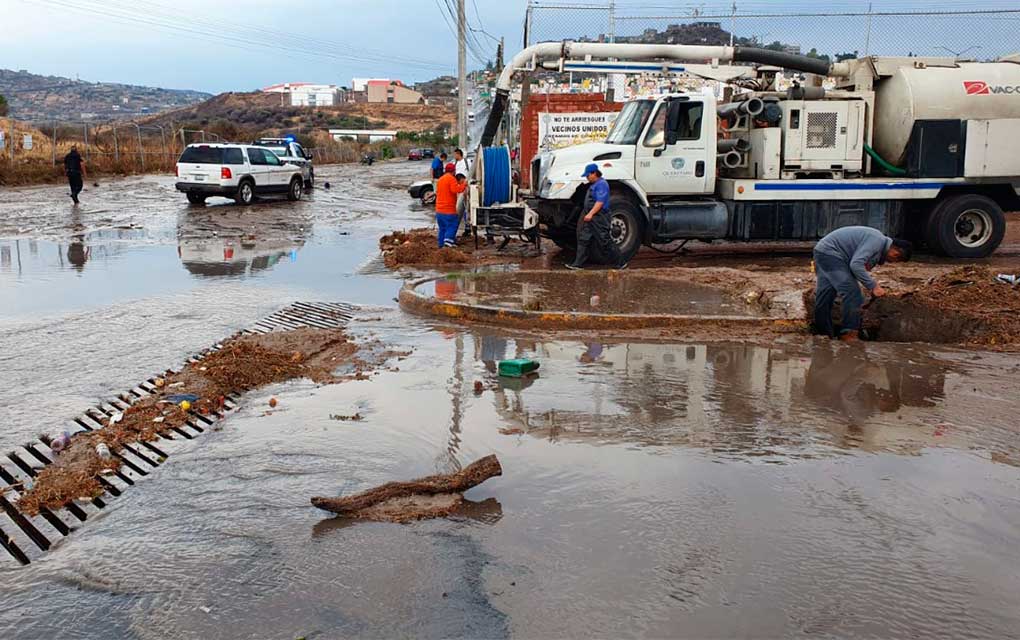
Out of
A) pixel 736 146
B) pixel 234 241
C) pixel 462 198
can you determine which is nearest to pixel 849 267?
pixel 736 146

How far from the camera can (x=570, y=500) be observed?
5520 mm

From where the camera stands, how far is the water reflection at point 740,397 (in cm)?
669

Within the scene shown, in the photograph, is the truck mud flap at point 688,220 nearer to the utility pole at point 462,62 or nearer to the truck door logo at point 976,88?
the truck door logo at point 976,88

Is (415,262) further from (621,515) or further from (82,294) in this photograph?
(621,515)

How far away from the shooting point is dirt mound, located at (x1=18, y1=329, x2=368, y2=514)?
5820 millimetres

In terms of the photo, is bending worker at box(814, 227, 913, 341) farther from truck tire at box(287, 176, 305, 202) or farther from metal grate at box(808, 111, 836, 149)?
truck tire at box(287, 176, 305, 202)

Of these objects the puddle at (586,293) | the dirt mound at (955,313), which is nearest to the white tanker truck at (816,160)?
the puddle at (586,293)

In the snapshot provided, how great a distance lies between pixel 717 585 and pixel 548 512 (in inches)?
46.8

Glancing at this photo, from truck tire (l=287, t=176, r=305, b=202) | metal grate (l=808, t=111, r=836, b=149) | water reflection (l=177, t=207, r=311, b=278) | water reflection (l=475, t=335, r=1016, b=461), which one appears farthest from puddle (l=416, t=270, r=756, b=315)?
truck tire (l=287, t=176, r=305, b=202)

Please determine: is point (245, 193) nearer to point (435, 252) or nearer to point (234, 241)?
point (234, 241)

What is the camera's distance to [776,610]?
4.25 metres

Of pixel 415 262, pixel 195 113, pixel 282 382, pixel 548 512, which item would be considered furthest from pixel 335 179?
pixel 195 113

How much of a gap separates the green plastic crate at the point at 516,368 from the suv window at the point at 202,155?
71.2ft

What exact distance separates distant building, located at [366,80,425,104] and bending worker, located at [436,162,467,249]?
124 metres
